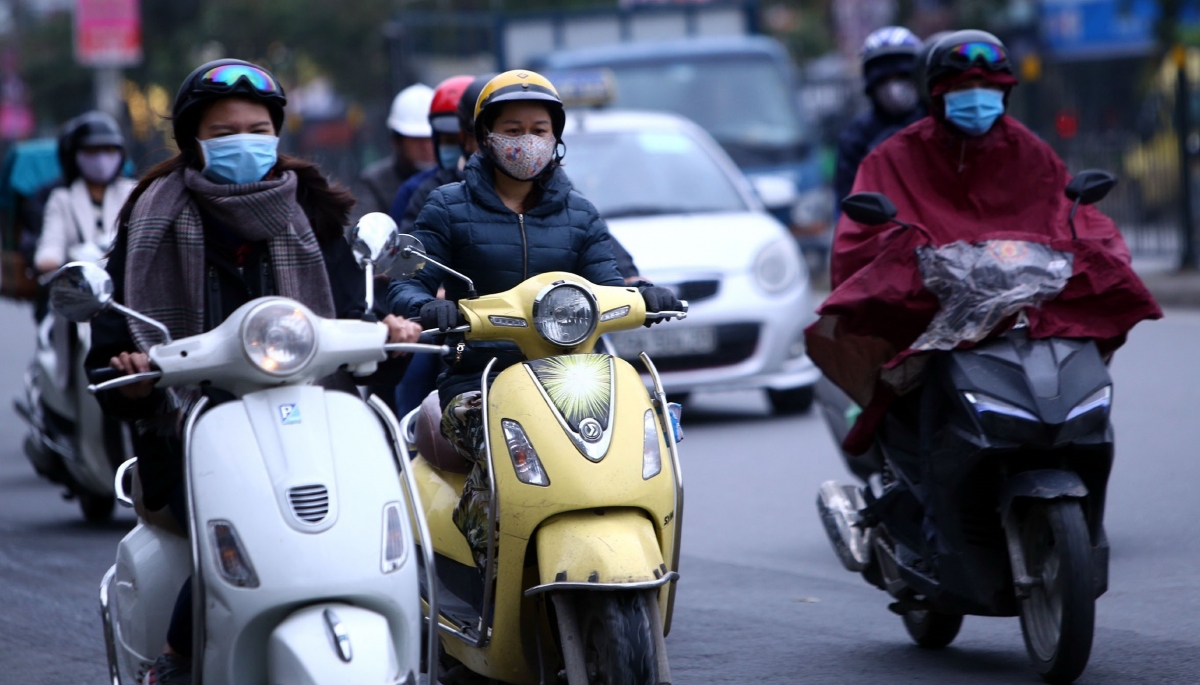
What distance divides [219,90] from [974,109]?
224cm

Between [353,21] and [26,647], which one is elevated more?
[353,21]

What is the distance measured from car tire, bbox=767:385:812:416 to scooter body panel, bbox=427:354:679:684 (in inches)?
275

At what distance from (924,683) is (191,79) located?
104 inches

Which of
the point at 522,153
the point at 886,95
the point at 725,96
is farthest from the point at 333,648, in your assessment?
the point at 725,96

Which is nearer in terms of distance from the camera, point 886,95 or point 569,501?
point 569,501

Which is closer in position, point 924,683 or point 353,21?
point 924,683

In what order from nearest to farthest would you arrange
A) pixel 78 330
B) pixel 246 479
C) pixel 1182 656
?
pixel 246 479, pixel 1182 656, pixel 78 330

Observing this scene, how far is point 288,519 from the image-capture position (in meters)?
3.65

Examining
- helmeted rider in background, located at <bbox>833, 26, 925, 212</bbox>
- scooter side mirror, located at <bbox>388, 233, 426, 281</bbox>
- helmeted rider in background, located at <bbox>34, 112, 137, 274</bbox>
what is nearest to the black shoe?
scooter side mirror, located at <bbox>388, 233, 426, 281</bbox>

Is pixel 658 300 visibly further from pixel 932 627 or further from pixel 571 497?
pixel 932 627

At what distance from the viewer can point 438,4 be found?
39219 millimetres

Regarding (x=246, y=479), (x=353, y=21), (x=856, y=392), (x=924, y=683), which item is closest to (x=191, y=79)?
(x=246, y=479)

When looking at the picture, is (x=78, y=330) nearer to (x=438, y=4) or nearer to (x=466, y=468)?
(x=466, y=468)

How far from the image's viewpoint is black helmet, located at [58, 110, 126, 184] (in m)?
9.24
